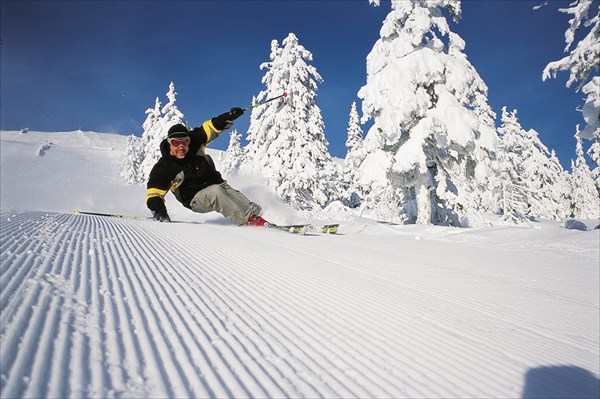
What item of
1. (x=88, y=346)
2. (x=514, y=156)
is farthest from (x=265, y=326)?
(x=514, y=156)

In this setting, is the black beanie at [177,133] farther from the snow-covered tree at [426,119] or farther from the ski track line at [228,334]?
the snow-covered tree at [426,119]

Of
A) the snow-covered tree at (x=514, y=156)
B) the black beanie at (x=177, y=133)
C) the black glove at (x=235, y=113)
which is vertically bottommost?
the black beanie at (x=177, y=133)

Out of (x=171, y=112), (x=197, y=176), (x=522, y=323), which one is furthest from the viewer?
(x=171, y=112)

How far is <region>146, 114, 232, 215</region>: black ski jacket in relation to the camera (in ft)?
21.2

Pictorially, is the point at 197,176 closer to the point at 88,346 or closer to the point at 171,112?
the point at 88,346

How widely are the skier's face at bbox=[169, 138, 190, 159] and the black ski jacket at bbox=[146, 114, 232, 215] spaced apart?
0.33 ft

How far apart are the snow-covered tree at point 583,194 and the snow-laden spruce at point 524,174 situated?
51.8 feet

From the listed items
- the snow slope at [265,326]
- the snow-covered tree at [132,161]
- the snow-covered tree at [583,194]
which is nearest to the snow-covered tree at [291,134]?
the snow slope at [265,326]

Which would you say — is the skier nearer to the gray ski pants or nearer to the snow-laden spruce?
the gray ski pants

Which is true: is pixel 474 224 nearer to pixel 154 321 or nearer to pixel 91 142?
pixel 154 321

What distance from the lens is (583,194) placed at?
55719 mm

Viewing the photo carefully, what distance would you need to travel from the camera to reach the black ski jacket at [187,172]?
646 centimetres

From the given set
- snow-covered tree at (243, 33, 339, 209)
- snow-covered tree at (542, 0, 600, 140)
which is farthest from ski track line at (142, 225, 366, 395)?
snow-covered tree at (243, 33, 339, 209)

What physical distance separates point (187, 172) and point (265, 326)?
6020 mm
